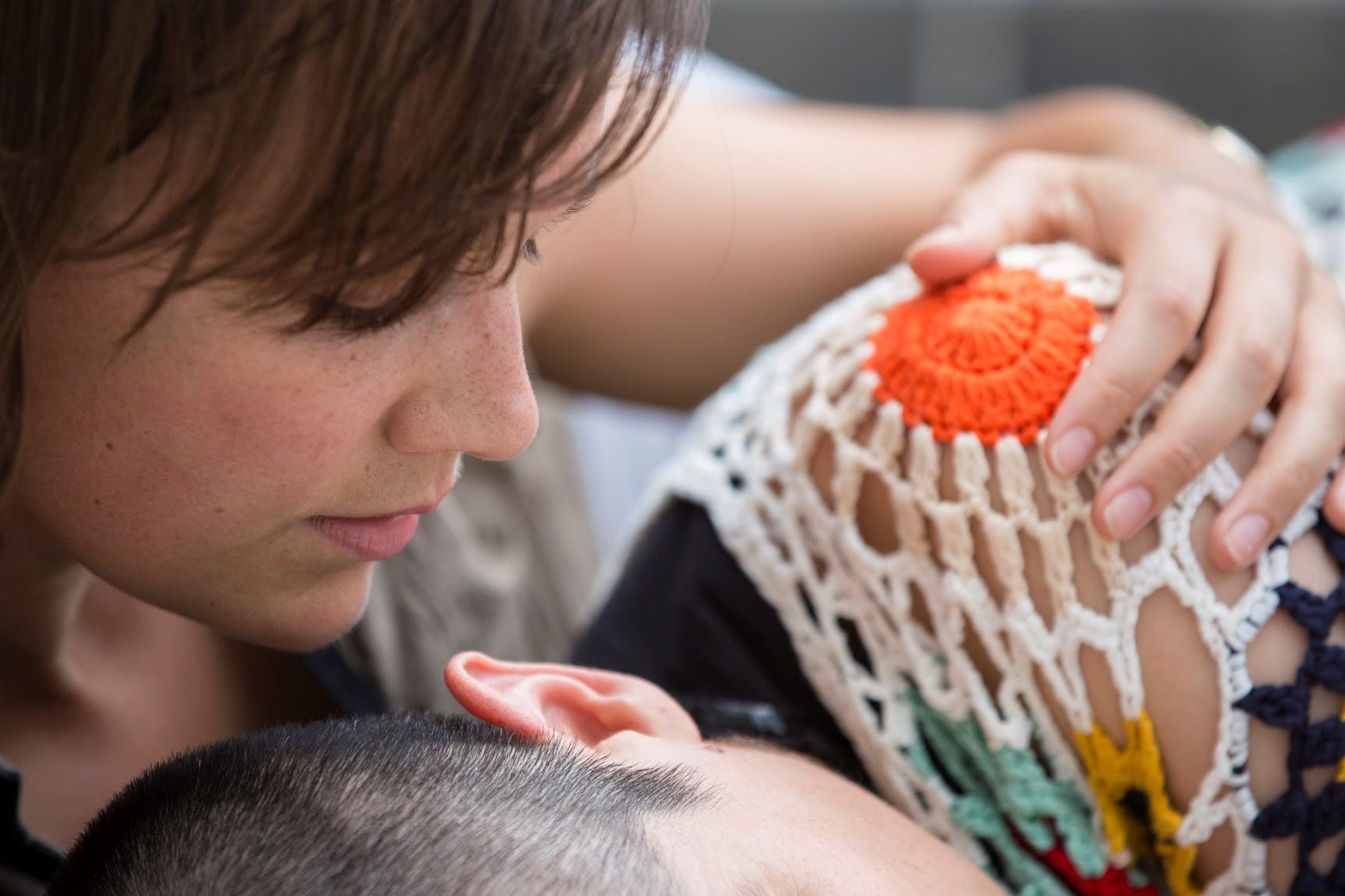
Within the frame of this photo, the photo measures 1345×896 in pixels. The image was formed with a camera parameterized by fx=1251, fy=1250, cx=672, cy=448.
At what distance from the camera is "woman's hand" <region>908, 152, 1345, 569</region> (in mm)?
636

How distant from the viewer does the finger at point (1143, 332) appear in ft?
2.14

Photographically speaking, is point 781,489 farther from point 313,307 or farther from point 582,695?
point 313,307

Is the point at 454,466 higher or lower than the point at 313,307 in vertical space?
lower

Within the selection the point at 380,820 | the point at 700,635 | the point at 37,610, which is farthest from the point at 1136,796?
the point at 37,610

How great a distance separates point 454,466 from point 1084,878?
0.41 meters

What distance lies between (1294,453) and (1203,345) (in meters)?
0.08

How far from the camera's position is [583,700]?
649 mm

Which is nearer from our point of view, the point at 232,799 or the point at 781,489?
the point at 232,799

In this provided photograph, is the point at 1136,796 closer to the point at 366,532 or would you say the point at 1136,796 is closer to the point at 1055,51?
the point at 366,532

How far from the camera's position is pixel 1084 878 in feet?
2.24

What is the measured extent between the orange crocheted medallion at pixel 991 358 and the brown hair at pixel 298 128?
0.90ft

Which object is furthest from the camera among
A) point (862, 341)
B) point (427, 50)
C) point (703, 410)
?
point (703, 410)

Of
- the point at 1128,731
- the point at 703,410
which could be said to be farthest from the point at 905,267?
the point at 1128,731

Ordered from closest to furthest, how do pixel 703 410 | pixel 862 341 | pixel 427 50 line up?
1. pixel 427 50
2. pixel 862 341
3. pixel 703 410
